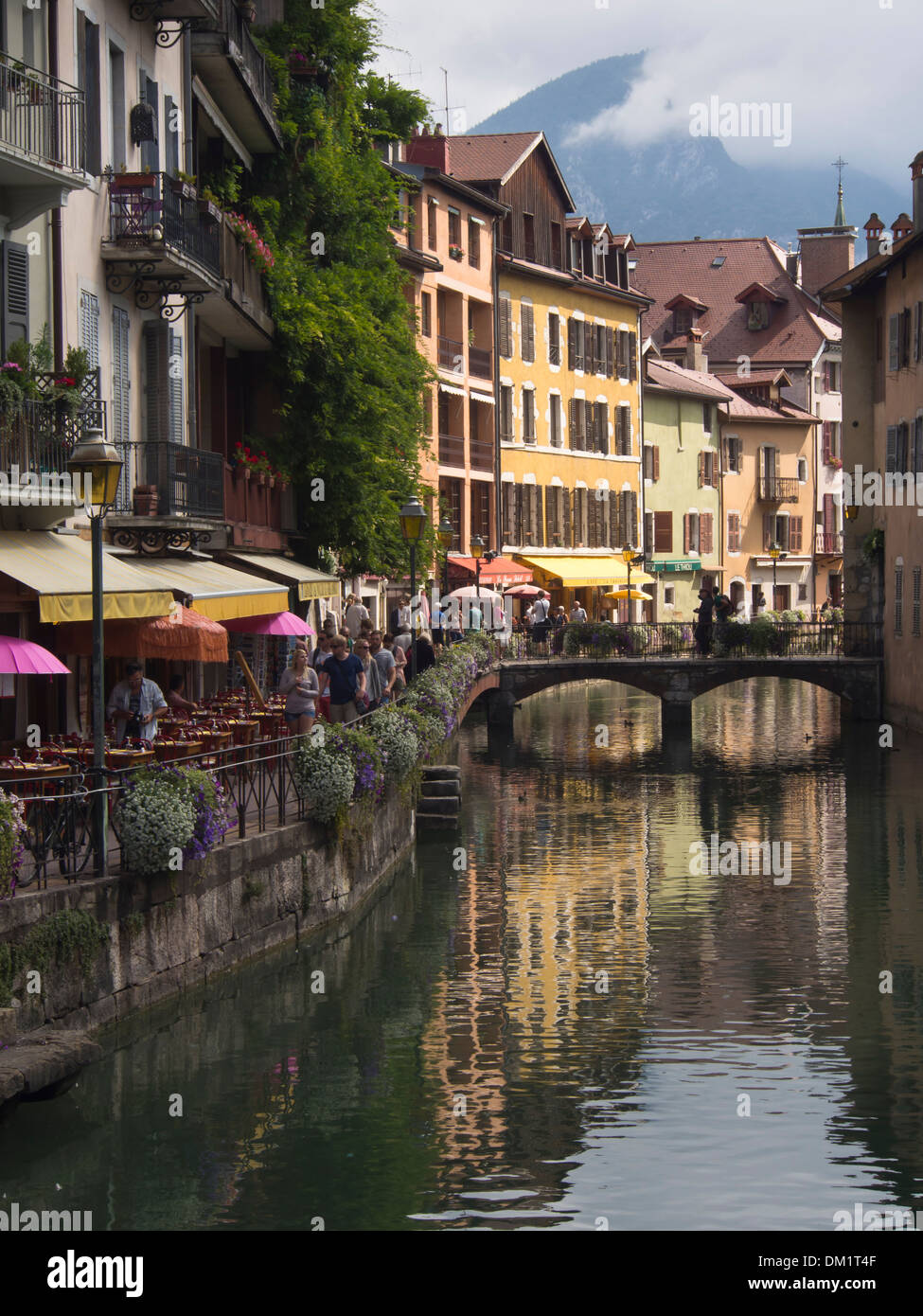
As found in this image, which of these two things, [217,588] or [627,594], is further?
[627,594]

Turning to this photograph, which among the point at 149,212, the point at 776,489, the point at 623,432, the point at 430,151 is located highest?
the point at 430,151

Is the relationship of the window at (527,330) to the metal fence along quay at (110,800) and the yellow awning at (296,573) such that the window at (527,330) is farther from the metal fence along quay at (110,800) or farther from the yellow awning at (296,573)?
the metal fence along quay at (110,800)

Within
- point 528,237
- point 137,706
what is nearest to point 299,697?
point 137,706

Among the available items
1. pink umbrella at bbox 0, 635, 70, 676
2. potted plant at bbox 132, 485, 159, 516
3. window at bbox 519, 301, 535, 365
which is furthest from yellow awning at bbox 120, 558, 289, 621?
window at bbox 519, 301, 535, 365

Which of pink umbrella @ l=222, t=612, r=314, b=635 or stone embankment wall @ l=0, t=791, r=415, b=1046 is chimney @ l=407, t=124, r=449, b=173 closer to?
pink umbrella @ l=222, t=612, r=314, b=635

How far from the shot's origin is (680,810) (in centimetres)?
3181

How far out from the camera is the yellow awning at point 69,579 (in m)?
17.2

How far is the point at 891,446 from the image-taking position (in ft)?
143

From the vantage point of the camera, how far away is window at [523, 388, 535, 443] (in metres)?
62.2

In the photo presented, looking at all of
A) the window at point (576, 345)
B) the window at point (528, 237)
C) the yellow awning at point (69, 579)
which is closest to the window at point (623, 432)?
the window at point (576, 345)

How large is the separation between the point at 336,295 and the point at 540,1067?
2071 centimetres

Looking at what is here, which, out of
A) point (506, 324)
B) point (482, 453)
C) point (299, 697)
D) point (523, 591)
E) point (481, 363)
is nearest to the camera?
point (299, 697)

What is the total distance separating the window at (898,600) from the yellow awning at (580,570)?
18.5m

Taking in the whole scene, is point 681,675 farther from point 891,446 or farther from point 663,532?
point 663,532
